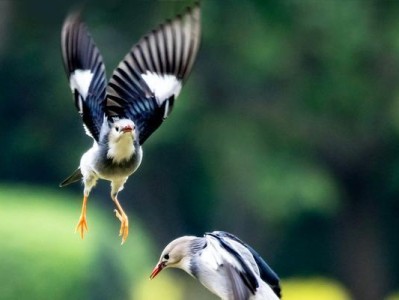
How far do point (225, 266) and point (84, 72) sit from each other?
656mm

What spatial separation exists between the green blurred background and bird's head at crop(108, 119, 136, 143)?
1127cm

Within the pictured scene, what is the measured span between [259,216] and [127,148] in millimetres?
13595

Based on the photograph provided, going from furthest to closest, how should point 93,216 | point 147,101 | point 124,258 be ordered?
point 93,216, point 124,258, point 147,101

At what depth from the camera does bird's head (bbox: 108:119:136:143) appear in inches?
134

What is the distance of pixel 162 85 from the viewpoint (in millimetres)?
3914

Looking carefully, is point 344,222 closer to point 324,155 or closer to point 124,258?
point 324,155

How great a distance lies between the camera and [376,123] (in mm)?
Answer: 16281

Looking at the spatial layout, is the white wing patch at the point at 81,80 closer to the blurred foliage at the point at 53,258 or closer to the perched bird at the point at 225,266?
the perched bird at the point at 225,266

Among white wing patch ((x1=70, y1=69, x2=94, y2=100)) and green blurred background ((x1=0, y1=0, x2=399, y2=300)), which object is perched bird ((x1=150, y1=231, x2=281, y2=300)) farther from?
green blurred background ((x1=0, y1=0, x2=399, y2=300))

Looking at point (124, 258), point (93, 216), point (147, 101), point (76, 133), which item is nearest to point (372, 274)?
point (76, 133)

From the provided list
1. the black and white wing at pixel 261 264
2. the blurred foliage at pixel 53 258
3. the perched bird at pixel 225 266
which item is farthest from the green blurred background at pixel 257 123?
the black and white wing at pixel 261 264

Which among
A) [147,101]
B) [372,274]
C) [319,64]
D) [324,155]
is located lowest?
[372,274]

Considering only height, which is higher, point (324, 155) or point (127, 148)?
point (127, 148)

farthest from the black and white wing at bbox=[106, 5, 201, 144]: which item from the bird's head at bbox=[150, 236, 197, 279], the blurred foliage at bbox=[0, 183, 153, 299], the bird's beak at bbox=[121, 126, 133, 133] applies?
the blurred foliage at bbox=[0, 183, 153, 299]
